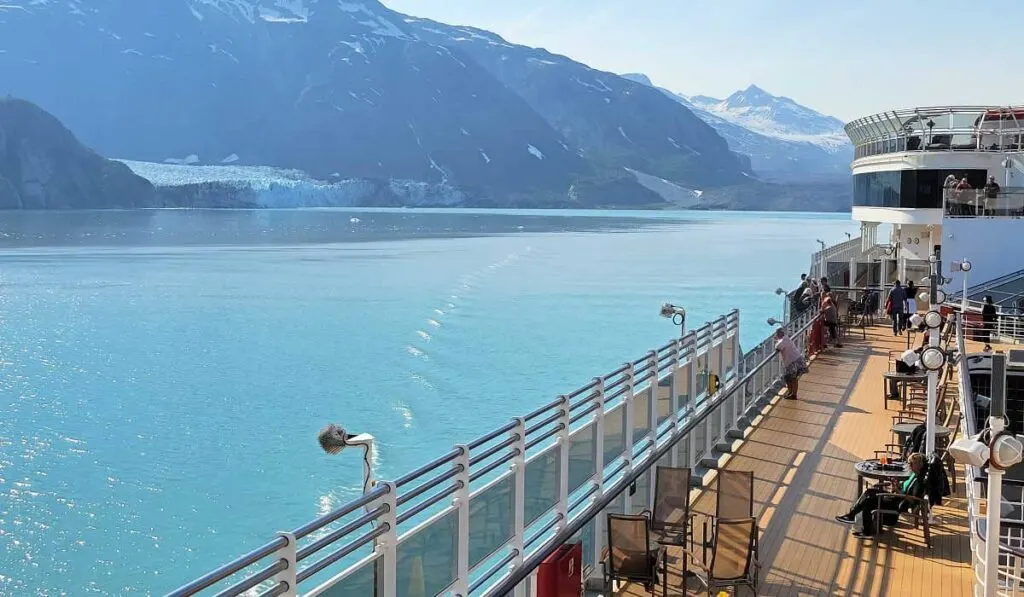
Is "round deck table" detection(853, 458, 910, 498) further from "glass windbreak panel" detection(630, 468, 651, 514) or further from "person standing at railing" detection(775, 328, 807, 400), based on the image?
"person standing at railing" detection(775, 328, 807, 400)

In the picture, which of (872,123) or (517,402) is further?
(872,123)

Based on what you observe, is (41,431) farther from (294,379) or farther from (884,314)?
(884,314)

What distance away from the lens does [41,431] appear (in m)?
21.9

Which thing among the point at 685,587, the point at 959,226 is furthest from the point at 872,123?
the point at 685,587

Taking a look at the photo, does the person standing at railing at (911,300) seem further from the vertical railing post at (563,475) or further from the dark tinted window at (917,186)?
the vertical railing post at (563,475)

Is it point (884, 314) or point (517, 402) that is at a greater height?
point (884, 314)

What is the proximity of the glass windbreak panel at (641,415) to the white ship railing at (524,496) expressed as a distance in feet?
0.04

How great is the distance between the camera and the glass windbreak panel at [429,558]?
5289 millimetres

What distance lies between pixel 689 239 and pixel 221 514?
278 feet

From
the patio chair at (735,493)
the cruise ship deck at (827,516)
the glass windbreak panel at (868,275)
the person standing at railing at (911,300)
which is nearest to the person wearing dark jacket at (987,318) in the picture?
the person standing at railing at (911,300)

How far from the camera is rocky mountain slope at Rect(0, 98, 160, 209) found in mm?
125438

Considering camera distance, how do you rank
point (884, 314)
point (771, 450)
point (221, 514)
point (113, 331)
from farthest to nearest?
1. point (113, 331)
2. point (884, 314)
3. point (221, 514)
4. point (771, 450)

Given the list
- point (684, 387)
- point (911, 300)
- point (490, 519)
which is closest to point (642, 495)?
point (684, 387)

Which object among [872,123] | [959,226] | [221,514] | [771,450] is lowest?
[221,514]
